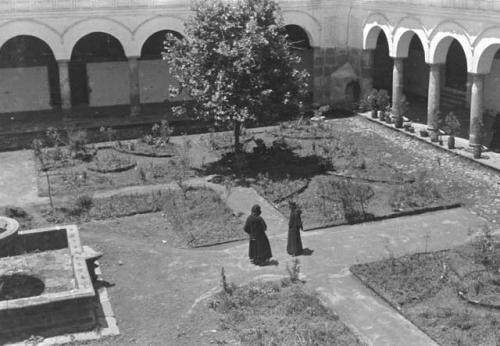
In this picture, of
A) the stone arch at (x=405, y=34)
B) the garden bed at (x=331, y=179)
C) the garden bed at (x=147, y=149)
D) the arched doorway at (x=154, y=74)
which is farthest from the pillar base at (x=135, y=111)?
the stone arch at (x=405, y=34)

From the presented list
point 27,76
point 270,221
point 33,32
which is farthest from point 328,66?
point 270,221

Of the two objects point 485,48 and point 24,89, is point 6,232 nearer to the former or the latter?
point 485,48

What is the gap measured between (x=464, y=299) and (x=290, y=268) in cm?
314

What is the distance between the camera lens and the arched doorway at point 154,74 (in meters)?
27.0

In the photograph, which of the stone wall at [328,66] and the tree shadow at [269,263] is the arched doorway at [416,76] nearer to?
the stone wall at [328,66]

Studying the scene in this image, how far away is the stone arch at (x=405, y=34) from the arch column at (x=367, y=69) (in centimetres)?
201

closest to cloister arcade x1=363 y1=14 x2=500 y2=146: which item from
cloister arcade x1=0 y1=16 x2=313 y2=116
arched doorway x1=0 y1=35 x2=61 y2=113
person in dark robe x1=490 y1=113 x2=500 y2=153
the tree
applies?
person in dark robe x1=490 y1=113 x2=500 y2=153

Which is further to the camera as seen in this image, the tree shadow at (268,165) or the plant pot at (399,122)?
the plant pot at (399,122)

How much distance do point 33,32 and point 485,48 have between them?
522 inches

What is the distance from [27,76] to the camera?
2595 cm

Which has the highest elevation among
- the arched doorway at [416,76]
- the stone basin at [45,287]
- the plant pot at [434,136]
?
the arched doorway at [416,76]

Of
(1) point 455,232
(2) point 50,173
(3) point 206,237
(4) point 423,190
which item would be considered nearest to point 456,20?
(4) point 423,190

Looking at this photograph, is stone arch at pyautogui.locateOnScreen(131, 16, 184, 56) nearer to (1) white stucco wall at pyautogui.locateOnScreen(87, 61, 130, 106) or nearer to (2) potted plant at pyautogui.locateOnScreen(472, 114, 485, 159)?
(1) white stucco wall at pyautogui.locateOnScreen(87, 61, 130, 106)

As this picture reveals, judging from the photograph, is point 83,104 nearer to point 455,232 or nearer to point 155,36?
point 155,36
